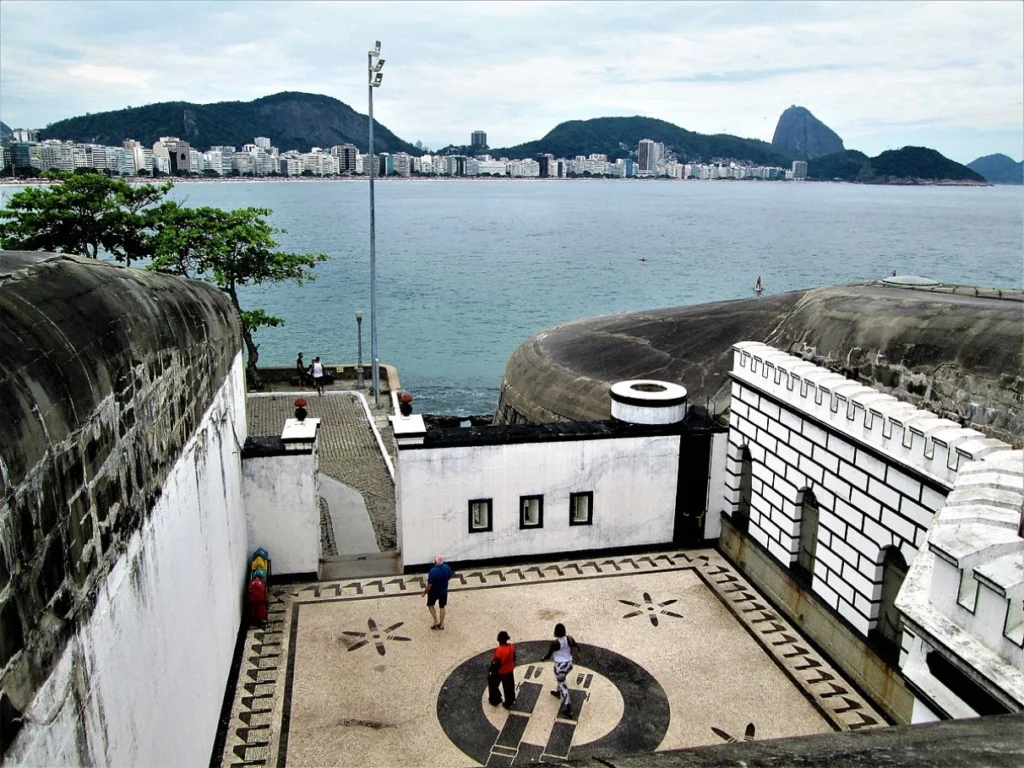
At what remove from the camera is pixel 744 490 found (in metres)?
18.8

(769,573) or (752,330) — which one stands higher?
(752,330)

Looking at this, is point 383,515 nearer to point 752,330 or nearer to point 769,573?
point 769,573

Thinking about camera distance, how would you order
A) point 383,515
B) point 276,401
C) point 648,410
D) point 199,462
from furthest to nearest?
point 276,401, point 383,515, point 648,410, point 199,462

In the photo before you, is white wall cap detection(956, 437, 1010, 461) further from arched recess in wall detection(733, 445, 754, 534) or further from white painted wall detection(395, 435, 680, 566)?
white painted wall detection(395, 435, 680, 566)

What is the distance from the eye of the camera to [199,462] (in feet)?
41.0

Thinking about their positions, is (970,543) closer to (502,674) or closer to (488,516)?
(502,674)

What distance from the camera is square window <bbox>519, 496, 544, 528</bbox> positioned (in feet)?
60.5

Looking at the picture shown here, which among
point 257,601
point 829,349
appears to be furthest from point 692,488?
point 257,601

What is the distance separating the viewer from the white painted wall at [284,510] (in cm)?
1714

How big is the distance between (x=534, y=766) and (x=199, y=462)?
1068 centimetres

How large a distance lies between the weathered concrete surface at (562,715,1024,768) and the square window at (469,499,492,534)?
1464 cm

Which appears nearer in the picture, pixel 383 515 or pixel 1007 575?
pixel 1007 575

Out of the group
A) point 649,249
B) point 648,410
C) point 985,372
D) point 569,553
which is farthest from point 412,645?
point 649,249

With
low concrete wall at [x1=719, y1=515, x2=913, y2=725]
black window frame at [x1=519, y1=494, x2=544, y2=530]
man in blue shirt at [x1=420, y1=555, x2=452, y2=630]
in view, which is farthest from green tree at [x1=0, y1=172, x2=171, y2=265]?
low concrete wall at [x1=719, y1=515, x2=913, y2=725]
